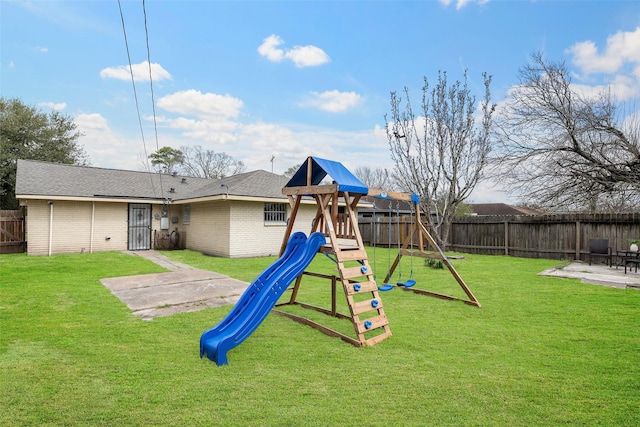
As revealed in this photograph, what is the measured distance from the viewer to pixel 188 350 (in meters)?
3.81

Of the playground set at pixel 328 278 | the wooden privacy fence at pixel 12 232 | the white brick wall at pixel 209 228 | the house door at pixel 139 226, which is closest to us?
the playground set at pixel 328 278

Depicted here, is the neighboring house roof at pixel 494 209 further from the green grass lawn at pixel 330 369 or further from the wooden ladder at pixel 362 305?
the wooden ladder at pixel 362 305

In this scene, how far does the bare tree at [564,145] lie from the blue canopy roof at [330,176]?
9.08 meters

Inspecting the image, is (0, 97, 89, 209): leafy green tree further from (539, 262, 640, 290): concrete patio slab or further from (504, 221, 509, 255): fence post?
(539, 262, 640, 290): concrete patio slab

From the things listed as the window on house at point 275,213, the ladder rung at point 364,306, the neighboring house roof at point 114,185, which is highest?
the neighboring house roof at point 114,185

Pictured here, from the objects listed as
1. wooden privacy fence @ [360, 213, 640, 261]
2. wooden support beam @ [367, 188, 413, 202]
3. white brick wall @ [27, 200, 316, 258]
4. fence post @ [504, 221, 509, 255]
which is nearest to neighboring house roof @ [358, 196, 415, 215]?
wooden support beam @ [367, 188, 413, 202]

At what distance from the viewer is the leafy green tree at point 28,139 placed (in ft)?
71.7

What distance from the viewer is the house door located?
14570 mm

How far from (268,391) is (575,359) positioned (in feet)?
10.4

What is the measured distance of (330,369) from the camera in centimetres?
336

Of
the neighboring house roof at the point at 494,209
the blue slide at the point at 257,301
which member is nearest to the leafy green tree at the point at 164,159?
the neighboring house roof at the point at 494,209

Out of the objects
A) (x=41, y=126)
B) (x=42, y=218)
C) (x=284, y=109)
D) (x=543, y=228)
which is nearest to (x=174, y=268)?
(x=42, y=218)

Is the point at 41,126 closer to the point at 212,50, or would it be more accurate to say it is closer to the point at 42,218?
the point at 42,218

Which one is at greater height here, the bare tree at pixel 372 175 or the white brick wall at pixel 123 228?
the bare tree at pixel 372 175
